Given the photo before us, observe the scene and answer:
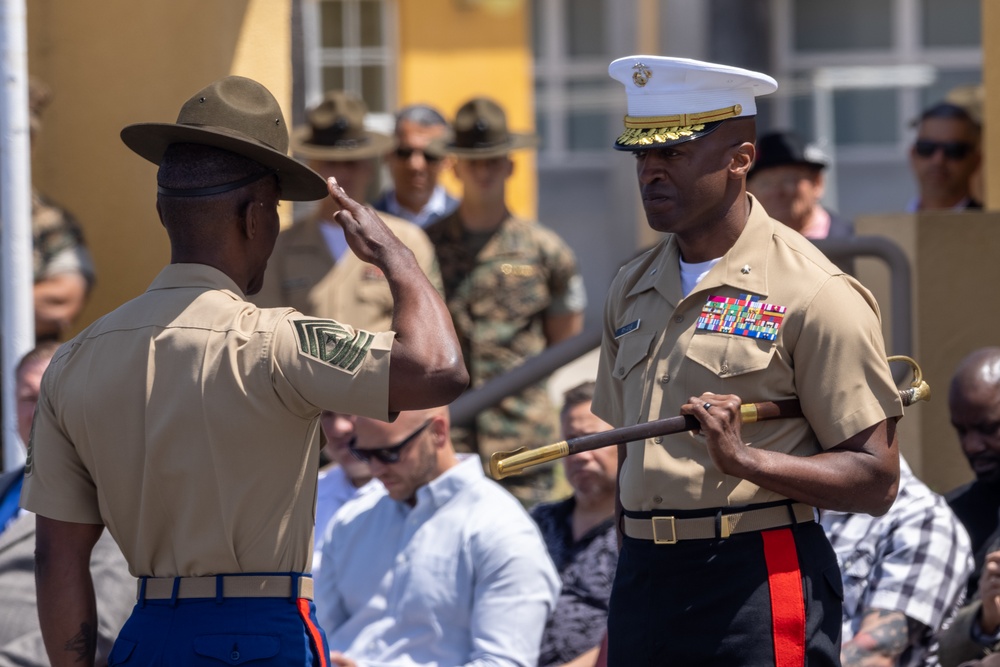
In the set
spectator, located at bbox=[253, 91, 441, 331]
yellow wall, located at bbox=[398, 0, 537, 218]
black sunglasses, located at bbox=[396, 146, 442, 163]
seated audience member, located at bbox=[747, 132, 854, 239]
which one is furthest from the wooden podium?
yellow wall, located at bbox=[398, 0, 537, 218]

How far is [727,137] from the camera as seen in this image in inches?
129

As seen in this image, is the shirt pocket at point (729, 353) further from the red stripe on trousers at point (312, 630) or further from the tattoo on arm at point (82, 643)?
the tattoo on arm at point (82, 643)

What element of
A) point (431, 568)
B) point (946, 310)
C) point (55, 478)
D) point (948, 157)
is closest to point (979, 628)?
point (431, 568)

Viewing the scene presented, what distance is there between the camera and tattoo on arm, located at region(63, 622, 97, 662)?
3070 mm

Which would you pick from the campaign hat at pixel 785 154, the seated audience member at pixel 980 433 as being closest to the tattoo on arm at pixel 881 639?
the seated audience member at pixel 980 433

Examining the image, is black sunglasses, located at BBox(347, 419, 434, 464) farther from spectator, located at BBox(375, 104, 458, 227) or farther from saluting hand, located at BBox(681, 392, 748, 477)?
spectator, located at BBox(375, 104, 458, 227)

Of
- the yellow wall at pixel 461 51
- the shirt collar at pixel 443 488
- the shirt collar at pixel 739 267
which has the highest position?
the yellow wall at pixel 461 51

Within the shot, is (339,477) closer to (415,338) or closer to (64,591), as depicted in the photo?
(64,591)

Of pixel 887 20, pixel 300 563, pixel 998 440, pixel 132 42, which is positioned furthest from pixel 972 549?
pixel 887 20

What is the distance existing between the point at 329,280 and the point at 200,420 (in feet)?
10.4

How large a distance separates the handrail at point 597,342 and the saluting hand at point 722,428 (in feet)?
7.84

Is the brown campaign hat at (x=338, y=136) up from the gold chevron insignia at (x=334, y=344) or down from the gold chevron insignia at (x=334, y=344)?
up

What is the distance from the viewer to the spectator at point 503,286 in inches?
259

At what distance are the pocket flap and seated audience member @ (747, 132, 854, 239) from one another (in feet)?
13.0
